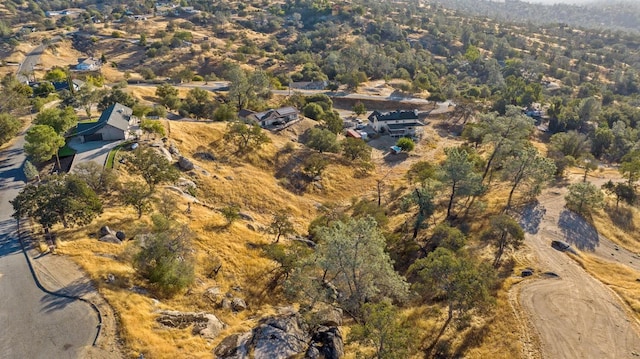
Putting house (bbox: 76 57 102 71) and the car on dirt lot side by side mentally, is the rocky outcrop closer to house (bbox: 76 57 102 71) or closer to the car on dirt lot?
the car on dirt lot

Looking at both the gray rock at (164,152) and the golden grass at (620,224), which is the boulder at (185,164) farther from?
the golden grass at (620,224)

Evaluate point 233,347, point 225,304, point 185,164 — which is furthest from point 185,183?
point 233,347

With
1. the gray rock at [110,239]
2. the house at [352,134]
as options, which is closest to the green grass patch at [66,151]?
the gray rock at [110,239]

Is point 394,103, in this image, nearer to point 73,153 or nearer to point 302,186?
point 302,186

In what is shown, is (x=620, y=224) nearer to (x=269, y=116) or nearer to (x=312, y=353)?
(x=312, y=353)

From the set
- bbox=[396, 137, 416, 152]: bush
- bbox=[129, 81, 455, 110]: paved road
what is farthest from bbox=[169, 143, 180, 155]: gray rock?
bbox=[129, 81, 455, 110]: paved road

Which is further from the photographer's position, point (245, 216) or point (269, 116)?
point (269, 116)
